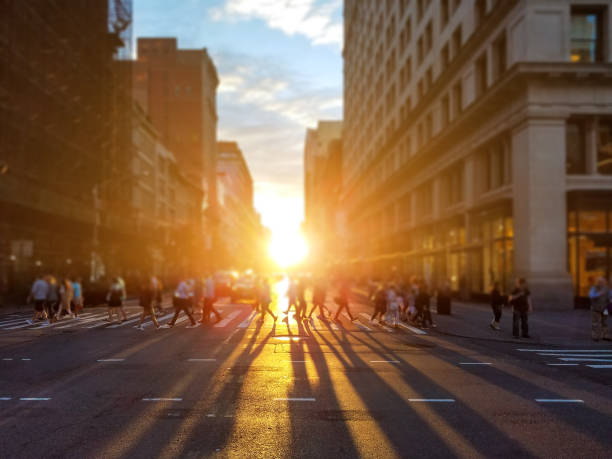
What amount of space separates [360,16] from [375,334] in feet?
229

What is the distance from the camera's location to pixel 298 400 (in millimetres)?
8852

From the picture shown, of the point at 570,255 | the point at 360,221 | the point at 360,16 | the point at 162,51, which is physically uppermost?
the point at 162,51

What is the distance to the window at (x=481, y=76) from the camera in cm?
3310

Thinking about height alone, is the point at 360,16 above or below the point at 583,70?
above

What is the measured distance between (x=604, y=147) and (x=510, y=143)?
438 centimetres

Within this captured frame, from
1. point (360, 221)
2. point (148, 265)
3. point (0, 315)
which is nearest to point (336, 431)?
point (0, 315)

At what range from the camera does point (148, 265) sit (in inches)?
2522

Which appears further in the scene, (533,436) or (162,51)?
(162,51)

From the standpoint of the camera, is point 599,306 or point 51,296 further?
point 51,296

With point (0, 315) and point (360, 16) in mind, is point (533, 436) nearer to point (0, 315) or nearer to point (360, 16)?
point (0, 315)

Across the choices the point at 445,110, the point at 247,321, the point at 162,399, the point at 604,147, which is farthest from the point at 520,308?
the point at 445,110

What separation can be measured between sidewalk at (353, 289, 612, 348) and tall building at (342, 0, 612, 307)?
2.56m

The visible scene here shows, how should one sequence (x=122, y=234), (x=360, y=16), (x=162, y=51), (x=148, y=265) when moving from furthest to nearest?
1. (x=162, y=51)
2. (x=360, y=16)
3. (x=148, y=265)
4. (x=122, y=234)

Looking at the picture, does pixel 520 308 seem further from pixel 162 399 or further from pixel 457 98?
pixel 457 98
